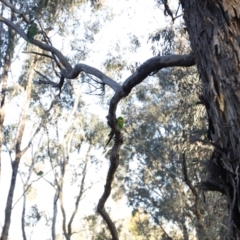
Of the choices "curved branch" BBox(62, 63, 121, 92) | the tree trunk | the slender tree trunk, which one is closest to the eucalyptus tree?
the tree trunk

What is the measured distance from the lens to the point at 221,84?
223 cm

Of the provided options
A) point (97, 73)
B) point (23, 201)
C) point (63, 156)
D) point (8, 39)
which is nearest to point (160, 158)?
point (63, 156)

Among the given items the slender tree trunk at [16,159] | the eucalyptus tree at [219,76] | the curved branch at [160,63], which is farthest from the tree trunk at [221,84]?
the slender tree trunk at [16,159]

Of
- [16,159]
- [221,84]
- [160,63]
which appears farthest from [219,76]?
[16,159]

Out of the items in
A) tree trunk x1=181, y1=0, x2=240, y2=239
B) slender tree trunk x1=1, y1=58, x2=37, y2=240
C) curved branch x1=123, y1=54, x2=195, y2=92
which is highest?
slender tree trunk x1=1, y1=58, x2=37, y2=240

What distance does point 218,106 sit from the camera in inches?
87.5

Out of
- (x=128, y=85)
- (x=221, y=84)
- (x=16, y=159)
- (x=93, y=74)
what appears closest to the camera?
(x=221, y=84)

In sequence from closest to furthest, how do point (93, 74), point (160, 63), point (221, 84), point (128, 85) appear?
point (221, 84) → point (160, 63) → point (128, 85) → point (93, 74)

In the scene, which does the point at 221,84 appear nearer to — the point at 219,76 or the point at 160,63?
the point at 219,76

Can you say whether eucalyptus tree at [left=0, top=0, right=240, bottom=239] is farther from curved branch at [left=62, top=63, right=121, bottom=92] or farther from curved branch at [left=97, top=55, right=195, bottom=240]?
curved branch at [left=62, top=63, right=121, bottom=92]

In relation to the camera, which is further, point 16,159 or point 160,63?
point 16,159

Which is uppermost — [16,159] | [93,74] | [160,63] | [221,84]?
[16,159]

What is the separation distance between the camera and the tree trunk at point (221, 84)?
2113mm

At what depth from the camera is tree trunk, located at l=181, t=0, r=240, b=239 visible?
2.11 m
